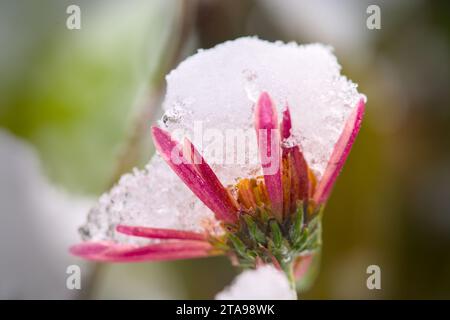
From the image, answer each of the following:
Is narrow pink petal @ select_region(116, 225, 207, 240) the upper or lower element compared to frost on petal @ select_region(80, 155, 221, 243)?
lower

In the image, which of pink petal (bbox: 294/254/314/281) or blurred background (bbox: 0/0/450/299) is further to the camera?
blurred background (bbox: 0/0/450/299)

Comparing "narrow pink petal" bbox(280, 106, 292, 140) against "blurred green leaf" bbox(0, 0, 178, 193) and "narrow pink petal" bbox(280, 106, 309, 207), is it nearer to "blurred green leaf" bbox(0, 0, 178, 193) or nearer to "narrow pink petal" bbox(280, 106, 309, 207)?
"narrow pink petal" bbox(280, 106, 309, 207)

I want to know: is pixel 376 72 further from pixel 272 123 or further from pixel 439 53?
pixel 272 123

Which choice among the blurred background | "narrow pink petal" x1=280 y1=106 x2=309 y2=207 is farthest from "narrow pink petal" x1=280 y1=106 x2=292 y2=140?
the blurred background

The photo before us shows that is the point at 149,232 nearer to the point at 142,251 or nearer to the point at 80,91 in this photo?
the point at 142,251

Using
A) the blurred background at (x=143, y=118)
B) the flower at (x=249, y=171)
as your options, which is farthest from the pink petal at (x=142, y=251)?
the blurred background at (x=143, y=118)
